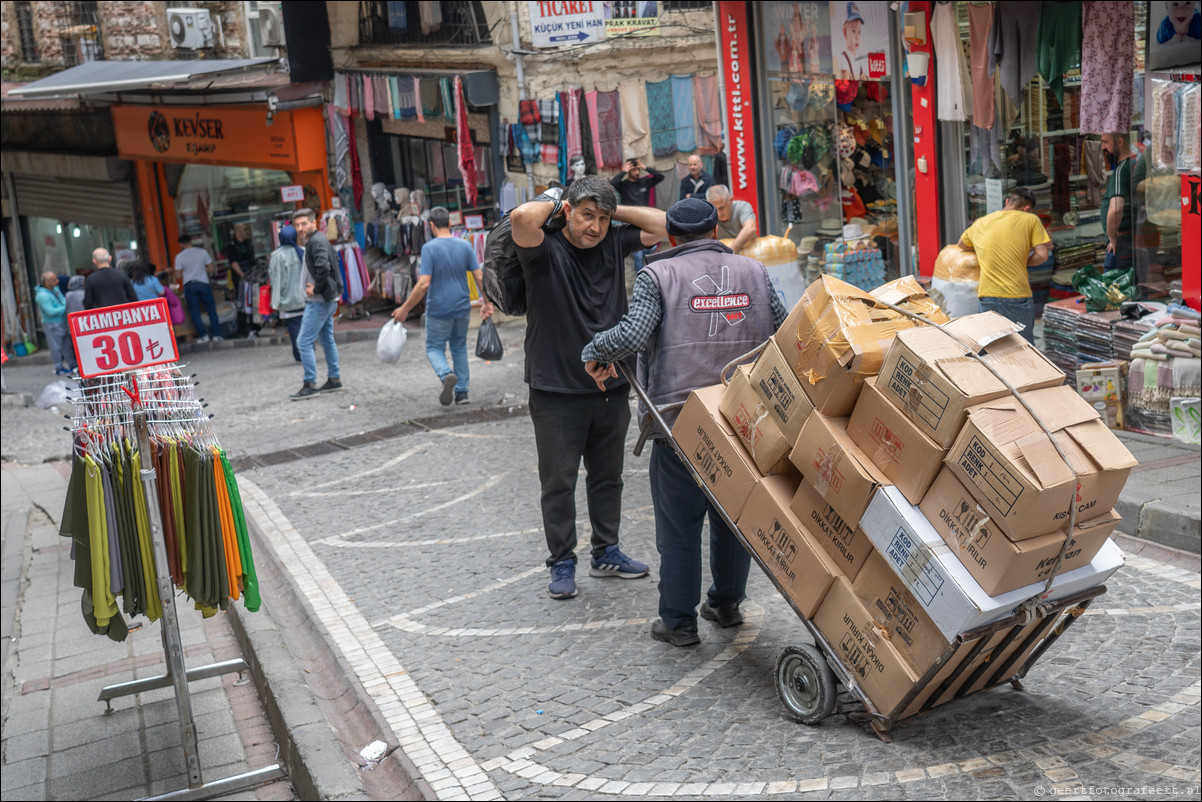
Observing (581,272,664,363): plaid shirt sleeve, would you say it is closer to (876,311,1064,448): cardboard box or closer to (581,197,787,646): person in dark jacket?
(581,197,787,646): person in dark jacket

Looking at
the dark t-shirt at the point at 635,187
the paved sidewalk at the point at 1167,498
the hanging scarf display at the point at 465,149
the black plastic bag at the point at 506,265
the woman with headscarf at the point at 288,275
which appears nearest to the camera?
the black plastic bag at the point at 506,265

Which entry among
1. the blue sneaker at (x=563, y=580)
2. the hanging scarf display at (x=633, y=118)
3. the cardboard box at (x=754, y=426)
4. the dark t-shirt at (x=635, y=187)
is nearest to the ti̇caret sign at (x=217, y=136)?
the hanging scarf display at (x=633, y=118)

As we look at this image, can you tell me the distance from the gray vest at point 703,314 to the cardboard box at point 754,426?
35cm

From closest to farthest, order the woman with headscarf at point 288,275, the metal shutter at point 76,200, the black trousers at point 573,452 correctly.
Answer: the black trousers at point 573,452 → the woman with headscarf at point 288,275 → the metal shutter at point 76,200

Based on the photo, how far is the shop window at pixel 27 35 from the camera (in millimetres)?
27531

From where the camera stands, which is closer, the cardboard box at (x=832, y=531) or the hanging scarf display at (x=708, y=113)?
the cardboard box at (x=832, y=531)

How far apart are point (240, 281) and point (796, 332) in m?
19.0

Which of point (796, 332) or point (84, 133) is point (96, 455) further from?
point (84, 133)

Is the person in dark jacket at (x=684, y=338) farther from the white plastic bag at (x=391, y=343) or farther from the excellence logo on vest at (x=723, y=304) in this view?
A: the white plastic bag at (x=391, y=343)

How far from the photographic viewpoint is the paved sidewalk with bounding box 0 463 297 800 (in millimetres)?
4930

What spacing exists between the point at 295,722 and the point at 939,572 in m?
2.73

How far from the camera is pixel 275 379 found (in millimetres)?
14742

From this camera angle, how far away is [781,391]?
4.48 m

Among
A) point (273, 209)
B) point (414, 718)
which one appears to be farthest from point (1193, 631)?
point (273, 209)
